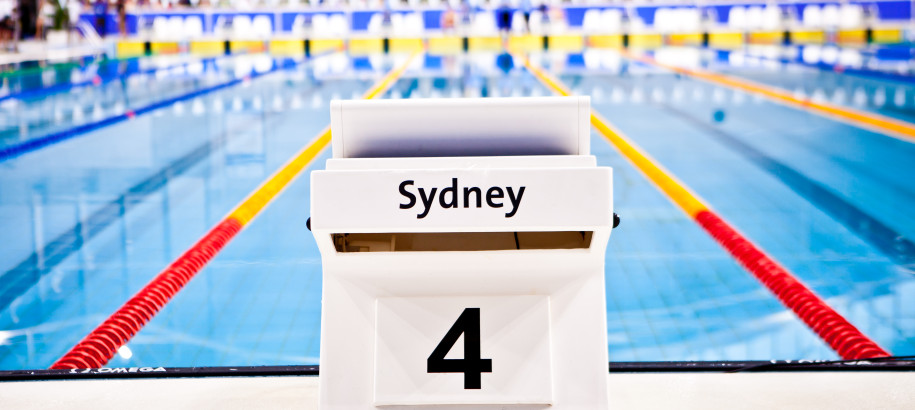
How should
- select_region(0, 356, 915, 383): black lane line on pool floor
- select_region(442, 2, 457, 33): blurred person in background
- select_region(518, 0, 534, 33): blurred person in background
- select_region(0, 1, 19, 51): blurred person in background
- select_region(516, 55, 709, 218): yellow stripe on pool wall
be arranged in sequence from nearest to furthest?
select_region(0, 356, 915, 383): black lane line on pool floor, select_region(516, 55, 709, 218): yellow stripe on pool wall, select_region(0, 1, 19, 51): blurred person in background, select_region(518, 0, 534, 33): blurred person in background, select_region(442, 2, 457, 33): blurred person in background

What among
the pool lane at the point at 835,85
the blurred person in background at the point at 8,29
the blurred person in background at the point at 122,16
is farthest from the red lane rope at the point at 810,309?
the blurred person in background at the point at 122,16

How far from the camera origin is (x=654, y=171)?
170 inches

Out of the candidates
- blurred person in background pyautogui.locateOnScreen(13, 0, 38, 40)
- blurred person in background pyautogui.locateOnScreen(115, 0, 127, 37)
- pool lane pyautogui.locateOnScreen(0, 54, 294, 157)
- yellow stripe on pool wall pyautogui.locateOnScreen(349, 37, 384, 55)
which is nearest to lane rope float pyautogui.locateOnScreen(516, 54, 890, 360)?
pool lane pyautogui.locateOnScreen(0, 54, 294, 157)

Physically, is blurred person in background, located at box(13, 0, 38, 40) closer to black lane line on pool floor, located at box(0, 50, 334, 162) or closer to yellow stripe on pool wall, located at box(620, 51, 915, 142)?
black lane line on pool floor, located at box(0, 50, 334, 162)

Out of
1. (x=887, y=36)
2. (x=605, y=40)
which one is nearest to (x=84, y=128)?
(x=605, y=40)

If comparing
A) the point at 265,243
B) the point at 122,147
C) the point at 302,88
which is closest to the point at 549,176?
the point at 265,243

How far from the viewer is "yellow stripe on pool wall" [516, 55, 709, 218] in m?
3.57

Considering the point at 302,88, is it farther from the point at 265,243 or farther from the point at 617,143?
the point at 265,243

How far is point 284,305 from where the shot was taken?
2.83 metres

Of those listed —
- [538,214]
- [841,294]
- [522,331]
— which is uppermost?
[538,214]

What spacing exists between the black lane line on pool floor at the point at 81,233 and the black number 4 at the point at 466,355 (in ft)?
6.86

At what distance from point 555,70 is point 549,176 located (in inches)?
398

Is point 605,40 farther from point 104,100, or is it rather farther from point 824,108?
point 104,100

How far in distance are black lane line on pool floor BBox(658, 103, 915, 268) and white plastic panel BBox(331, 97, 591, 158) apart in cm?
224
